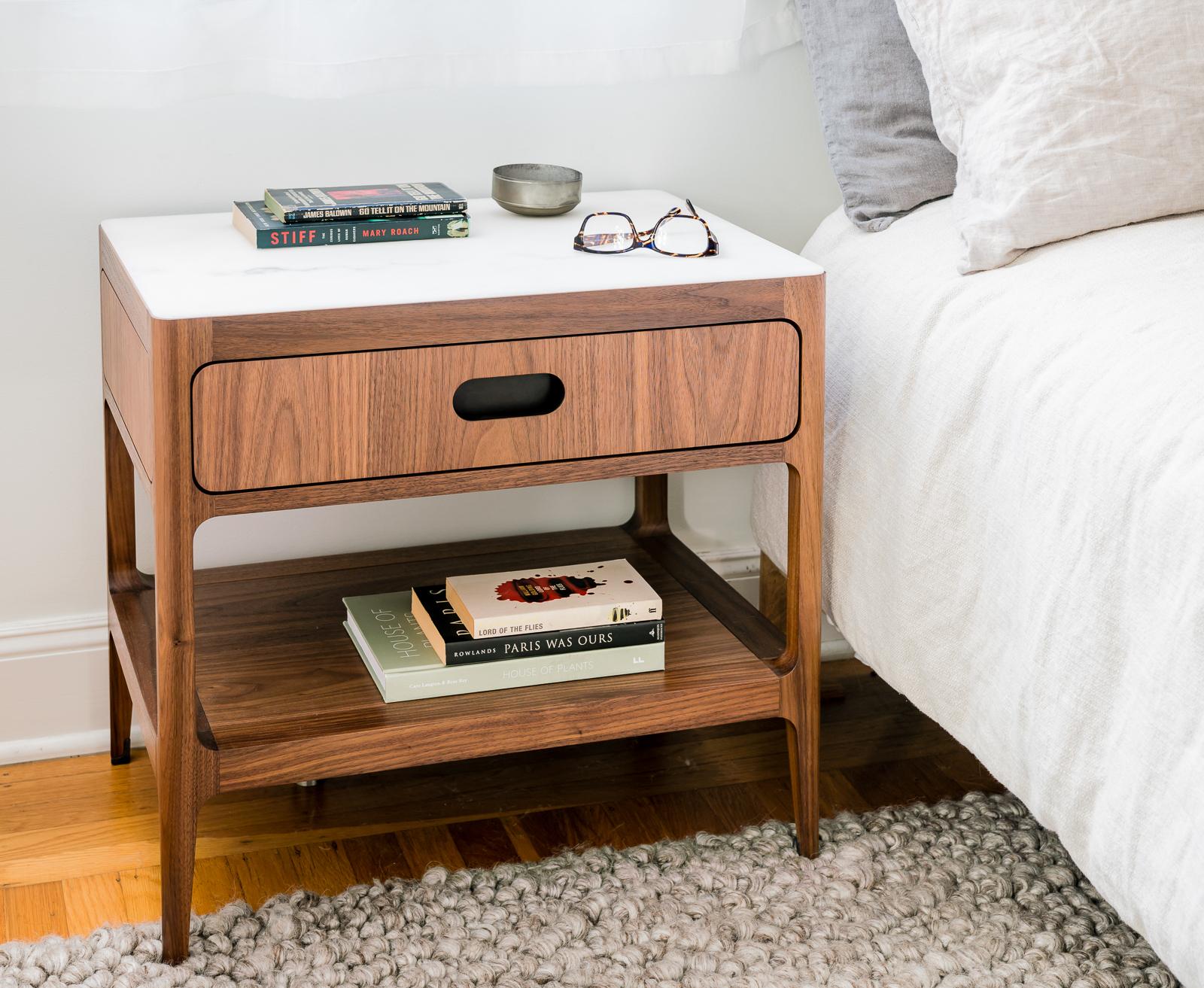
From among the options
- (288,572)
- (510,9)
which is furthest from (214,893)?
(510,9)

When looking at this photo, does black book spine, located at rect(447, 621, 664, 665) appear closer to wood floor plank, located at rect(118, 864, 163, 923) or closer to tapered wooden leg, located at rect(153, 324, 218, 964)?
tapered wooden leg, located at rect(153, 324, 218, 964)

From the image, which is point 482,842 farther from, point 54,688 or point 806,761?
point 54,688

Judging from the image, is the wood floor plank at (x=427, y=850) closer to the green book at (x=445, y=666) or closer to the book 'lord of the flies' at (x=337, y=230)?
the green book at (x=445, y=666)

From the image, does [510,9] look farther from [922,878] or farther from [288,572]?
[922,878]

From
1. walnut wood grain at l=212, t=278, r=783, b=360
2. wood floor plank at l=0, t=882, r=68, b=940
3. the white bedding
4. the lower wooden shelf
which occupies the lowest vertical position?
wood floor plank at l=0, t=882, r=68, b=940

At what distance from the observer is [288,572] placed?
4.86 ft

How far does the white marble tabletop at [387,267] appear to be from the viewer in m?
1.07

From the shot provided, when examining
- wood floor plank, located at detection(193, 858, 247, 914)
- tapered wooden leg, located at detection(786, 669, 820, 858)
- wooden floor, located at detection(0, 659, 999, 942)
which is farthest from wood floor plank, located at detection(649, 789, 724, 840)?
wood floor plank, located at detection(193, 858, 247, 914)

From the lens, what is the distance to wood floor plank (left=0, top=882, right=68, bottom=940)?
1212 mm

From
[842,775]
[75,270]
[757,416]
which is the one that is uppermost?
[75,270]

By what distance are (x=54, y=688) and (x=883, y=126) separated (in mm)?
1072

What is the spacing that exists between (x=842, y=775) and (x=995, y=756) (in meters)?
0.39

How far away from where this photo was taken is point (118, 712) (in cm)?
149

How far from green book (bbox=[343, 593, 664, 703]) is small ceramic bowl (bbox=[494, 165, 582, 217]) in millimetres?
420
